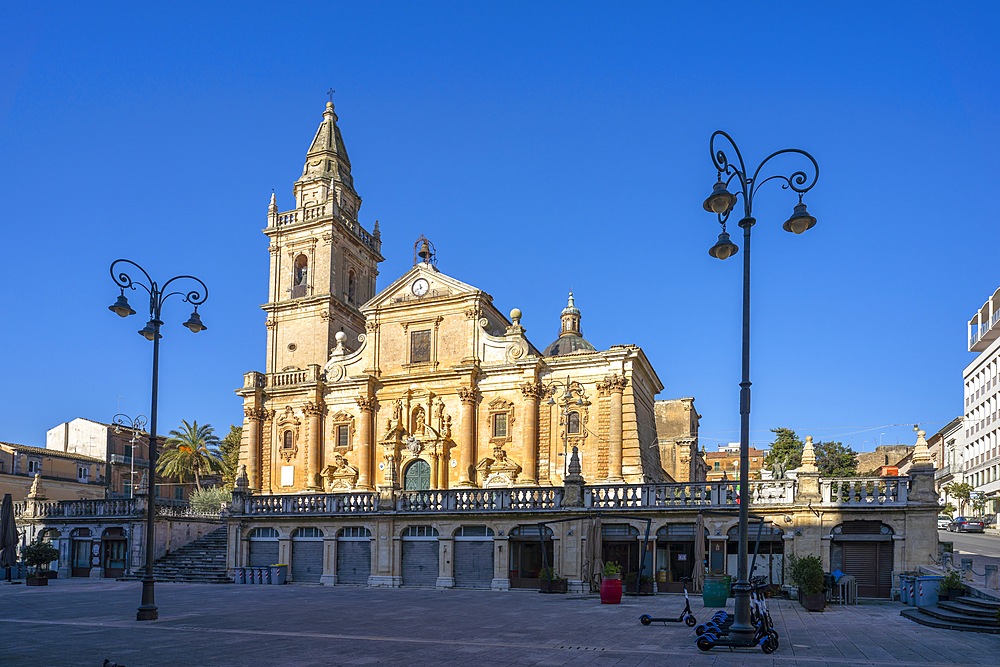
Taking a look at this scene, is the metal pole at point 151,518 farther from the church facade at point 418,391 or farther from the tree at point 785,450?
the tree at point 785,450

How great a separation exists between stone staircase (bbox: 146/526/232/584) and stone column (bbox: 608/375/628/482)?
64.1ft

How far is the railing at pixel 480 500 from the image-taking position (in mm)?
30109

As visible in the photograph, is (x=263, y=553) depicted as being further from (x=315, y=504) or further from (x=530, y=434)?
(x=530, y=434)

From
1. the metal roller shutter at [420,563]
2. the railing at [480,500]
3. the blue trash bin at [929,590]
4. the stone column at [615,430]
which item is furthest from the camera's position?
the stone column at [615,430]

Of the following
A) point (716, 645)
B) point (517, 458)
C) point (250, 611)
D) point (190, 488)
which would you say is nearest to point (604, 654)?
point (716, 645)

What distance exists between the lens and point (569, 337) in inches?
2125

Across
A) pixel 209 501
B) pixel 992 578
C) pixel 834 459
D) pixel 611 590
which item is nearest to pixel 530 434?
pixel 611 590

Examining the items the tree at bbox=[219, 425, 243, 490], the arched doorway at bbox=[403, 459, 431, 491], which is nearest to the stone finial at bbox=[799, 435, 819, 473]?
the arched doorway at bbox=[403, 459, 431, 491]

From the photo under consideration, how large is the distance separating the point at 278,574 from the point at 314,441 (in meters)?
15.0

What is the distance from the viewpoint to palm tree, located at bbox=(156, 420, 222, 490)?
66.8 meters

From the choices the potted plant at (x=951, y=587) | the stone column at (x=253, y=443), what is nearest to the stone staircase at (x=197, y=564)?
the stone column at (x=253, y=443)

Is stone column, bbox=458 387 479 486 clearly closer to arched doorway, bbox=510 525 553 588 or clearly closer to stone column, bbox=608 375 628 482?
stone column, bbox=608 375 628 482

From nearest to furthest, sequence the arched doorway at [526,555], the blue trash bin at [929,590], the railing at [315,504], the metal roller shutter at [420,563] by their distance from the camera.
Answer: the blue trash bin at [929,590] → the arched doorway at [526,555] → the metal roller shutter at [420,563] → the railing at [315,504]

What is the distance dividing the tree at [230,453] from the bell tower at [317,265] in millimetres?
15716
